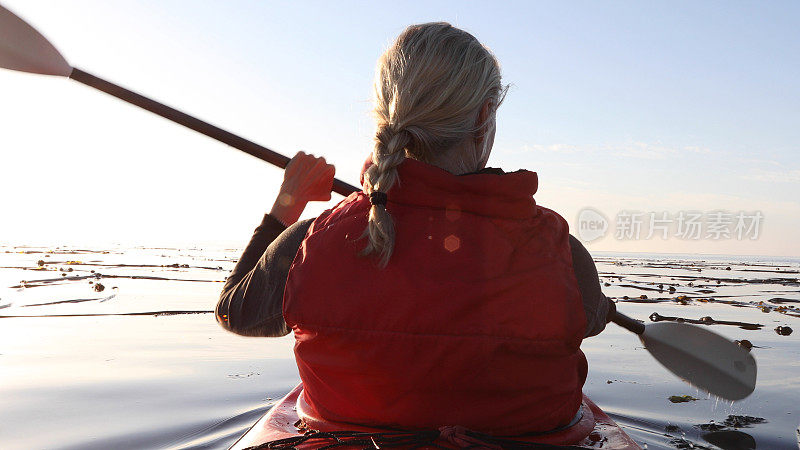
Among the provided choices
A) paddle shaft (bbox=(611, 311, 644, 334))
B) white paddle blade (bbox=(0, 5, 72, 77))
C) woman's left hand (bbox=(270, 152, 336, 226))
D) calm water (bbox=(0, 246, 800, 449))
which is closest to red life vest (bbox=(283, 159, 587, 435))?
woman's left hand (bbox=(270, 152, 336, 226))

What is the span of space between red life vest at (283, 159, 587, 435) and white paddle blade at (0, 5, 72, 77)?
2.78 metres

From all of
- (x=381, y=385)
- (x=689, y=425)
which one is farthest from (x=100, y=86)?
(x=689, y=425)

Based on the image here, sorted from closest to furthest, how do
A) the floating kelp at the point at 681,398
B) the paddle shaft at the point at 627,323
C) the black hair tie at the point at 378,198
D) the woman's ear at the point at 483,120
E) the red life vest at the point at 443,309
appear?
1. the red life vest at the point at 443,309
2. the black hair tie at the point at 378,198
3. the woman's ear at the point at 483,120
4. the paddle shaft at the point at 627,323
5. the floating kelp at the point at 681,398

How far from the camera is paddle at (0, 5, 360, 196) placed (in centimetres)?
354

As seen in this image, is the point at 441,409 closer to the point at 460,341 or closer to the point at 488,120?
the point at 460,341

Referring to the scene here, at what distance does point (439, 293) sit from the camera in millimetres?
1567

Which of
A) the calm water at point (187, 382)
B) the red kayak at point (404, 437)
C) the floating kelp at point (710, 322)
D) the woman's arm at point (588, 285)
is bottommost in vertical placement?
the calm water at point (187, 382)

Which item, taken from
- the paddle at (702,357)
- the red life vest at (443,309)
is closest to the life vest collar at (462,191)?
the red life vest at (443,309)

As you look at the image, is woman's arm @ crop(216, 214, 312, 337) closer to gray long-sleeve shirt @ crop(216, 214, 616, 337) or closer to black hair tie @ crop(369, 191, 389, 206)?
gray long-sleeve shirt @ crop(216, 214, 616, 337)

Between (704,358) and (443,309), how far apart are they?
322 cm

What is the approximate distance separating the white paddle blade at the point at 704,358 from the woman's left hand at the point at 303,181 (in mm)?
2798

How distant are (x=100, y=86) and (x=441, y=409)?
307cm

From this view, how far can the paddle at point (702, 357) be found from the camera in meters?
3.86

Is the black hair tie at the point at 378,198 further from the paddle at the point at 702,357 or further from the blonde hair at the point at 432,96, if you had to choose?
the paddle at the point at 702,357
